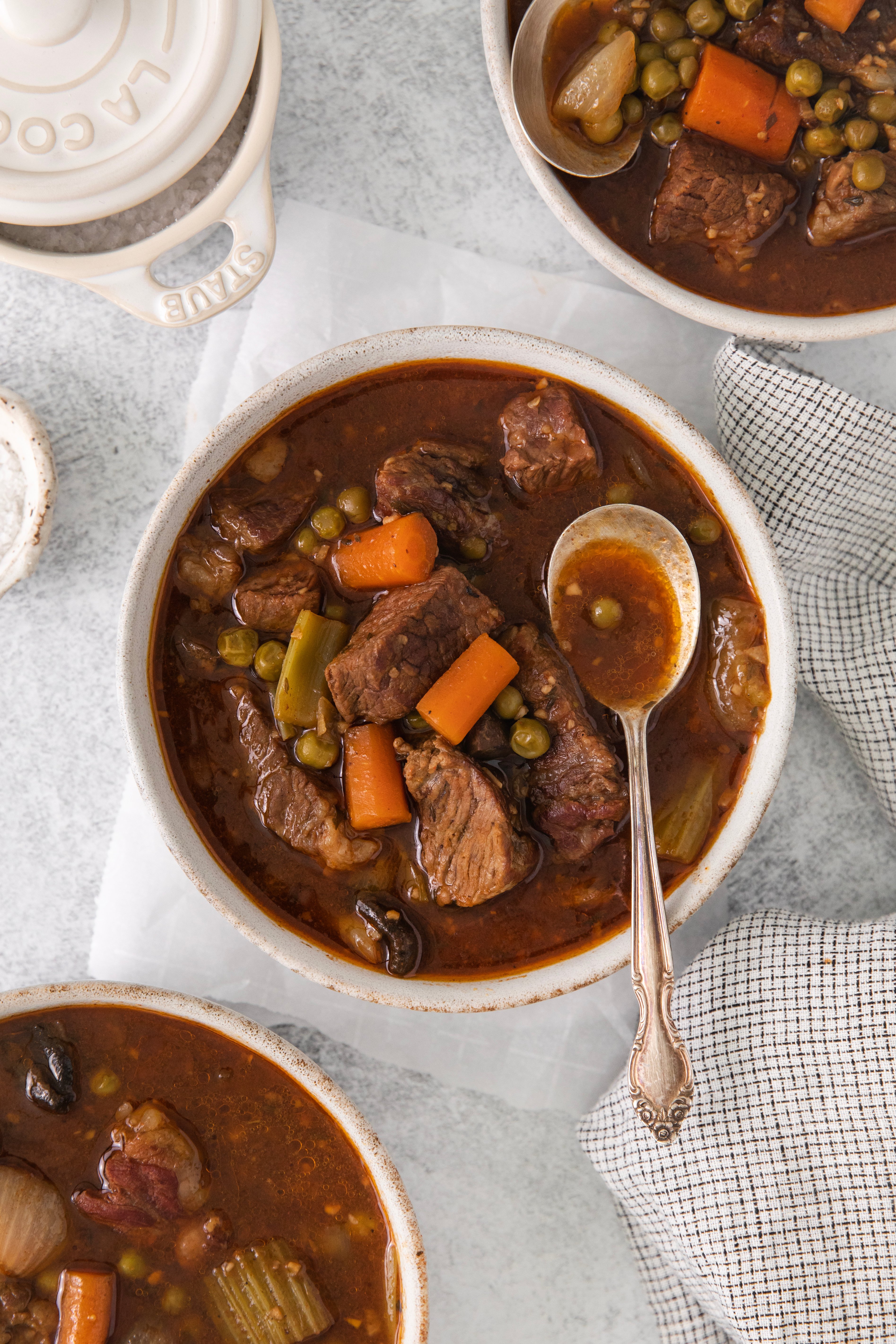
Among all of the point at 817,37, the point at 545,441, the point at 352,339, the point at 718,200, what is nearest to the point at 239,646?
the point at 545,441

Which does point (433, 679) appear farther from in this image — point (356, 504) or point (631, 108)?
point (631, 108)

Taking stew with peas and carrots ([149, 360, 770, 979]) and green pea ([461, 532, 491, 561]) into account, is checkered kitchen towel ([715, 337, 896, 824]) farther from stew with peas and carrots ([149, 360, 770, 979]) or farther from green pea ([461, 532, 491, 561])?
green pea ([461, 532, 491, 561])

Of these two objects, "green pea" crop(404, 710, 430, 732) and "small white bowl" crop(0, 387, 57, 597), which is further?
"small white bowl" crop(0, 387, 57, 597)

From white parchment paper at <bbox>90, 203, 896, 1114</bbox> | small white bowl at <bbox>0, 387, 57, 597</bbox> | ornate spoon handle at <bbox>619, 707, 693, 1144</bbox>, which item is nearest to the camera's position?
ornate spoon handle at <bbox>619, 707, 693, 1144</bbox>

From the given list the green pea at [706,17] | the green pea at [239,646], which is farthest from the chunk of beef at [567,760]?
the green pea at [706,17]

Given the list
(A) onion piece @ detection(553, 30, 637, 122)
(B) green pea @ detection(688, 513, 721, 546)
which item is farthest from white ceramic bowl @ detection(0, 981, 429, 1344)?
(A) onion piece @ detection(553, 30, 637, 122)

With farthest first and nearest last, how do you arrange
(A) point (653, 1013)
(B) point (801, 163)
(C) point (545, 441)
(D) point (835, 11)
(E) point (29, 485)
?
(E) point (29, 485), (B) point (801, 163), (D) point (835, 11), (C) point (545, 441), (A) point (653, 1013)

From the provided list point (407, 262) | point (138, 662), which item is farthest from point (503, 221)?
point (138, 662)

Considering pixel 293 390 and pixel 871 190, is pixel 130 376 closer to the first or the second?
pixel 293 390
